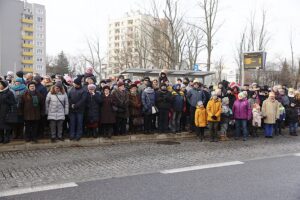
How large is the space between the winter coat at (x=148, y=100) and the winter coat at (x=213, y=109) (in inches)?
75.6

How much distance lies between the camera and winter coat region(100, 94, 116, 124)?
10695 millimetres

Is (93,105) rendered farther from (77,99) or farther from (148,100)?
(148,100)

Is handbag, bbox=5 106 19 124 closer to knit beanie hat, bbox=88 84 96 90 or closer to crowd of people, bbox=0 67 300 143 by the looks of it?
crowd of people, bbox=0 67 300 143

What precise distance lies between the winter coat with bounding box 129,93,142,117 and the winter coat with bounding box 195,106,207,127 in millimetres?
1986

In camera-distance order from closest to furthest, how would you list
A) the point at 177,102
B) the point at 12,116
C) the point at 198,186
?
1. the point at 198,186
2. the point at 12,116
3. the point at 177,102

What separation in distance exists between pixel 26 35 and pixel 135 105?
337ft

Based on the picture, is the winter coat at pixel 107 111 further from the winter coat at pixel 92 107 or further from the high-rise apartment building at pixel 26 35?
the high-rise apartment building at pixel 26 35

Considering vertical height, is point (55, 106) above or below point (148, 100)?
below

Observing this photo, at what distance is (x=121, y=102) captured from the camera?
1093 centimetres

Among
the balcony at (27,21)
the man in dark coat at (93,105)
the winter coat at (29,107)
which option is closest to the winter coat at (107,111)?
the man in dark coat at (93,105)

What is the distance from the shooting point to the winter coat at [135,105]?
1134cm

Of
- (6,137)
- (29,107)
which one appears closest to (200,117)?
(29,107)

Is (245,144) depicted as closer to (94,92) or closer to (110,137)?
(110,137)

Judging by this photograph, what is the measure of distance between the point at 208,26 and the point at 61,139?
2262 cm
